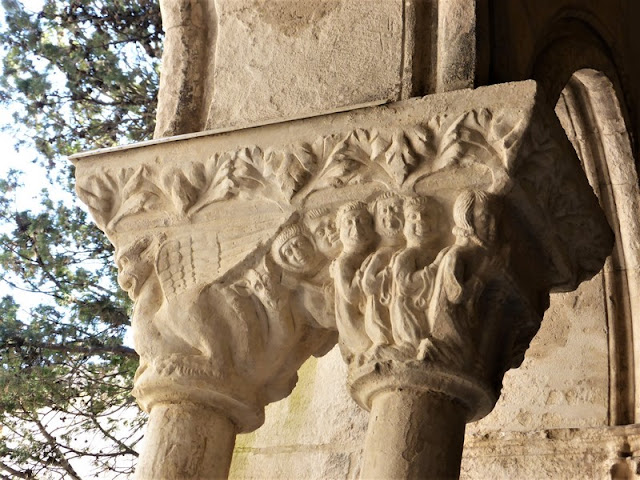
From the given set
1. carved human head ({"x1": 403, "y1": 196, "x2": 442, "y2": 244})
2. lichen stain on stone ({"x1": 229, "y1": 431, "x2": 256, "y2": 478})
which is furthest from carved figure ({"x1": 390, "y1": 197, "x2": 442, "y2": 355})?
lichen stain on stone ({"x1": 229, "y1": 431, "x2": 256, "y2": 478})

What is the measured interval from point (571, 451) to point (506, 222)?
1667 mm

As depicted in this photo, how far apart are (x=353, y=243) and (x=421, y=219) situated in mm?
150

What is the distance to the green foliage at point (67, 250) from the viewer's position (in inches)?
191

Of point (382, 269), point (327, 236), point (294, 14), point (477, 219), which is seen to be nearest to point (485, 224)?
point (477, 219)

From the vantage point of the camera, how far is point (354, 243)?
2.13 m

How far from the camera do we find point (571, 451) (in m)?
3.52

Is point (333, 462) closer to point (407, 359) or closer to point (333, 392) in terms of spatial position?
point (333, 392)

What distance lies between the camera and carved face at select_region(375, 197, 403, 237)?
6.96ft

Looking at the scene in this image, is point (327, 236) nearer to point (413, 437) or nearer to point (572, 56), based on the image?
point (413, 437)

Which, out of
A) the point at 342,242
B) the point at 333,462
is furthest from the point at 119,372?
the point at 342,242

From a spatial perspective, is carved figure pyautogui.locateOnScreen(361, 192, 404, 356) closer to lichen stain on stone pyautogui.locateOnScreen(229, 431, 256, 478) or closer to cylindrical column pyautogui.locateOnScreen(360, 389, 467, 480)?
cylindrical column pyautogui.locateOnScreen(360, 389, 467, 480)

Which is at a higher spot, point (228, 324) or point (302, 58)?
point (302, 58)

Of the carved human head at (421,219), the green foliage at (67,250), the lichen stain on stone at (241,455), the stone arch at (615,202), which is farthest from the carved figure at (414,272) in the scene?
the green foliage at (67,250)

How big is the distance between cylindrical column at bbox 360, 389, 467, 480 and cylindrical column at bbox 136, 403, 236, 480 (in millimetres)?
392
